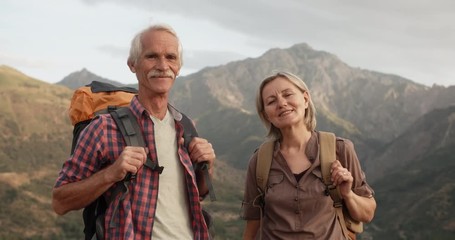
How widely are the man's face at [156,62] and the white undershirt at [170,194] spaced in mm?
265

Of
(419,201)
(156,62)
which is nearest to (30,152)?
(419,201)

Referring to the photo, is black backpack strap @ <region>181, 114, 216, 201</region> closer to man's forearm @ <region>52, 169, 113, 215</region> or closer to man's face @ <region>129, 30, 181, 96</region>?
man's face @ <region>129, 30, 181, 96</region>

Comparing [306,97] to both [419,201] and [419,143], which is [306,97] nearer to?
[419,201]

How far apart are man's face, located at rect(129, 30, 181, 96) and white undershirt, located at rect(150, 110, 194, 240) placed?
0.26m

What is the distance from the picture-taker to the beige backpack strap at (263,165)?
14.2ft

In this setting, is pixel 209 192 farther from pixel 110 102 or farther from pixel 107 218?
pixel 110 102

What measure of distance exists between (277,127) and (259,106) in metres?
0.27

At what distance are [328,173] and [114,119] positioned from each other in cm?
183

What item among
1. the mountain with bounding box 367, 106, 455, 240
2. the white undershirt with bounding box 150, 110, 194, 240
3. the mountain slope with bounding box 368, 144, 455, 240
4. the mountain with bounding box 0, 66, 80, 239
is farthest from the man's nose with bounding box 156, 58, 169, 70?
the mountain with bounding box 367, 106, 455, 240

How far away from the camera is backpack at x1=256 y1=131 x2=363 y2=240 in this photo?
4133 mm

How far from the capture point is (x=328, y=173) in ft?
13.6

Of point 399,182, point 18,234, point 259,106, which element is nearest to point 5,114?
point 18,234

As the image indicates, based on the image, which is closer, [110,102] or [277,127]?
[110,102]

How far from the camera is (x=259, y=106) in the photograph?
4.66m
